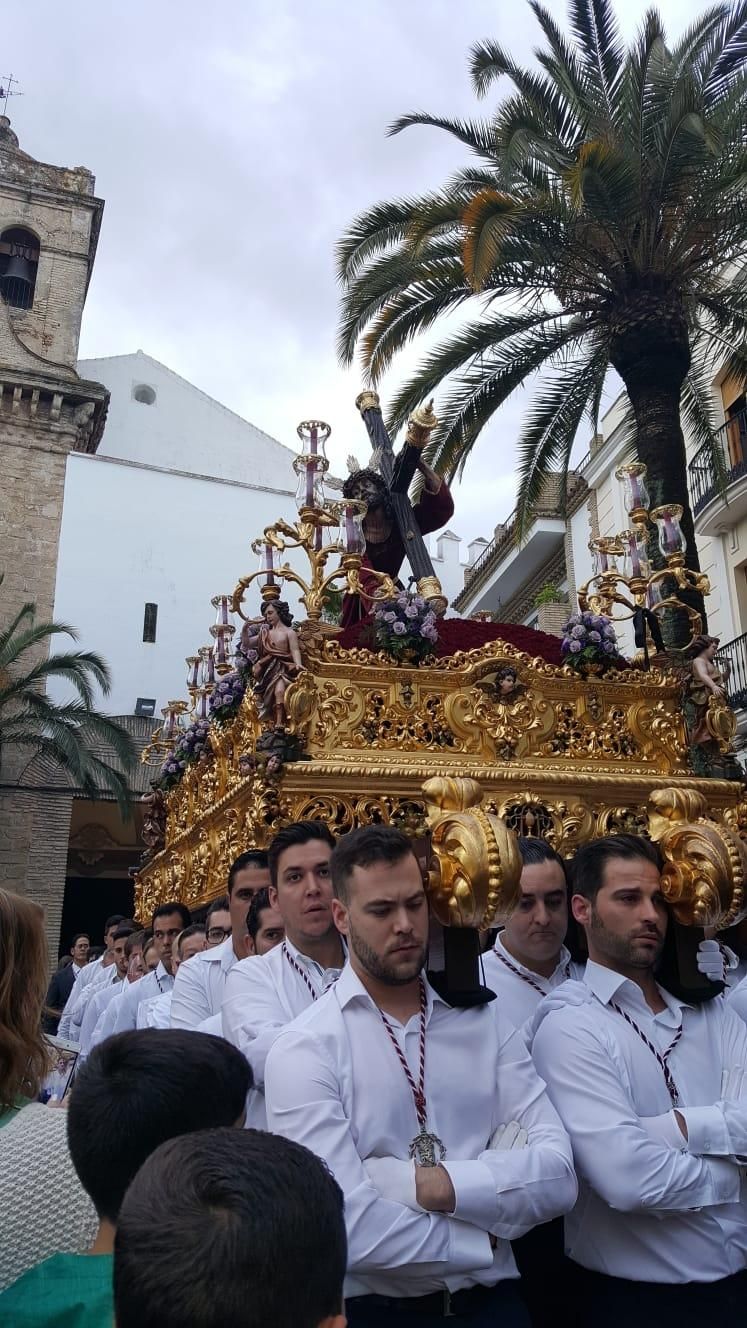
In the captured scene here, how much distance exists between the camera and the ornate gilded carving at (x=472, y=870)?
2779mm

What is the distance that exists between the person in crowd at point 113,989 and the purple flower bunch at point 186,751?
1.22 m

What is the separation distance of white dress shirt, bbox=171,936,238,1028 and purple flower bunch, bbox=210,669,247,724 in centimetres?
211

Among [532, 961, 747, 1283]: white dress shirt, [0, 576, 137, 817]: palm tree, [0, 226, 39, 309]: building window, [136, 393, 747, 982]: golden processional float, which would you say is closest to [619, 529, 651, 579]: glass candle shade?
[136, 393, 747, 982]: golden processional float

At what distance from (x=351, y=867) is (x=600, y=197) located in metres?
6.95

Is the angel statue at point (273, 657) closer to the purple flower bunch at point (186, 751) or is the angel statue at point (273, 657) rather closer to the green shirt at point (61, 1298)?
the purple flower bunch at point (186, 751)

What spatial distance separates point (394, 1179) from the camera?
2.08m

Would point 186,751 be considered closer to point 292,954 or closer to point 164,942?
point 164,942

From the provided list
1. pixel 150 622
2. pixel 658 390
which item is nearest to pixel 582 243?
pixel 658 390

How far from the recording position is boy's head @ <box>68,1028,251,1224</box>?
1535mm

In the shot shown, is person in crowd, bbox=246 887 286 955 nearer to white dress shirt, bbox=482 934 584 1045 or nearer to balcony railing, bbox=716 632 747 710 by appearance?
white dress shirt, bbox=482 934 584 1045

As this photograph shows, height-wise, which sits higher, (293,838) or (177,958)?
(293,838)

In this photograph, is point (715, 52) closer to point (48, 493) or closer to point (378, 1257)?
point (378, 1257)

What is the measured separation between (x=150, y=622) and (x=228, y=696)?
15.2 meters

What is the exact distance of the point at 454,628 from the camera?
6.05 m
